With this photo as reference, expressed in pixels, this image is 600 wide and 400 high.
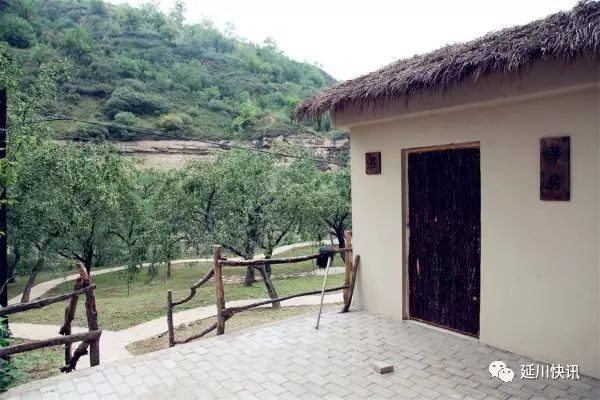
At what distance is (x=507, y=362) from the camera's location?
3717 mm

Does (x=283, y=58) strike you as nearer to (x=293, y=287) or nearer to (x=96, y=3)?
(x=96, y=3)

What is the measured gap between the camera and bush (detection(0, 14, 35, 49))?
1318 inches

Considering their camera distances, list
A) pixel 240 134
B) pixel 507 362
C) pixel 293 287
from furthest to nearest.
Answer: pixel 240 134, pixel 293 287, pixel 507 362

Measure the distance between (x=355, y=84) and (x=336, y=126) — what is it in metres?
0.73

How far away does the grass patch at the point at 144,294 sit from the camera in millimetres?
11297

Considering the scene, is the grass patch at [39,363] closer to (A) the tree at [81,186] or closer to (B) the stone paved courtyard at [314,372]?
(B) the stone paved courtyard at [314,372]

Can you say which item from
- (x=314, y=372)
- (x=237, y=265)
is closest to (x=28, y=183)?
(x=237, y=265)

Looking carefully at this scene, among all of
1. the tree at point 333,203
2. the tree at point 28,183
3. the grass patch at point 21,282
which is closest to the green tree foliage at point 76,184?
the tree at point 28,183

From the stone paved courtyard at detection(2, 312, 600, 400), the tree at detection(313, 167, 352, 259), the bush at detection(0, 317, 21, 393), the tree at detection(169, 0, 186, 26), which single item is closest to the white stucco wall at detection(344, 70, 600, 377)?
the stone paved courtyard at detection(2, 312, 600, 400)

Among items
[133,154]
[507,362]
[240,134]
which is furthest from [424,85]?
[240,134]

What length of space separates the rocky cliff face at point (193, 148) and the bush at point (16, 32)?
14646 millimetres

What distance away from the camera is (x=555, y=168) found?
3.53 meters

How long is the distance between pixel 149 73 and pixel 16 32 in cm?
1127

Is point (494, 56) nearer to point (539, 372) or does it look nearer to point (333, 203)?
point (539, 372)
